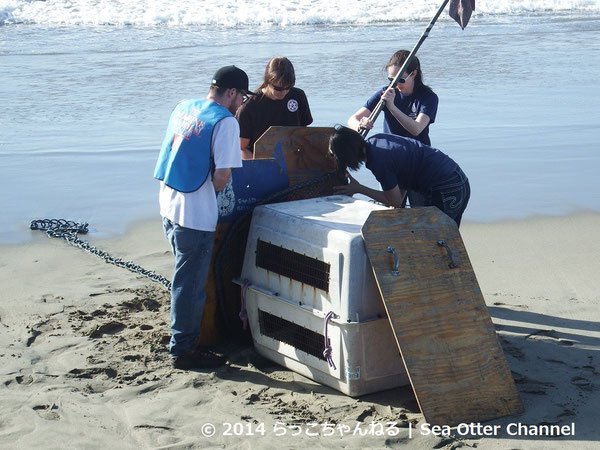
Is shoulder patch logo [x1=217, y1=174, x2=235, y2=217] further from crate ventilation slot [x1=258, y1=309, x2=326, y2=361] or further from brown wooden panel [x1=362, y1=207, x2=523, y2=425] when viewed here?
brown wooden panel [x1=362, y1=207, x2=523, y2=425]

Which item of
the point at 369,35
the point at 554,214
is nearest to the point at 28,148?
the point at 554,214

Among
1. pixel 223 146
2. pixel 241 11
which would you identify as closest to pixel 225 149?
pixel 223 146

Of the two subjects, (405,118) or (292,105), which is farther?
(292,105)

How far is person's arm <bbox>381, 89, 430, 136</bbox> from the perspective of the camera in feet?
19.8

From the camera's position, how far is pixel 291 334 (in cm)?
512

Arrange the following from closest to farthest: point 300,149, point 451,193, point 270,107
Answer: point 451,193, point 300,149, point 270,107

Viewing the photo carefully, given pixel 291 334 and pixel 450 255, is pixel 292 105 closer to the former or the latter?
pixel 291 334

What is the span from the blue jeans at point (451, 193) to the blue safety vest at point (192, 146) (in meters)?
1.50

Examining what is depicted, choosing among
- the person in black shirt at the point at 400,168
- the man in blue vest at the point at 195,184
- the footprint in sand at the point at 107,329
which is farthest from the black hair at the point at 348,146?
the footprint in sand at the point at 107,329

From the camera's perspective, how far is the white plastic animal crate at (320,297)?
180 inches

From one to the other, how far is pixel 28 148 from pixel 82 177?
150cm

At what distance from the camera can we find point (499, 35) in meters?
21.0

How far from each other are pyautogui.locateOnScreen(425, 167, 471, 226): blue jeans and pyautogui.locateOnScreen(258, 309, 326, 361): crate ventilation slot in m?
1.29

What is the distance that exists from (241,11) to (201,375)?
952 inches
